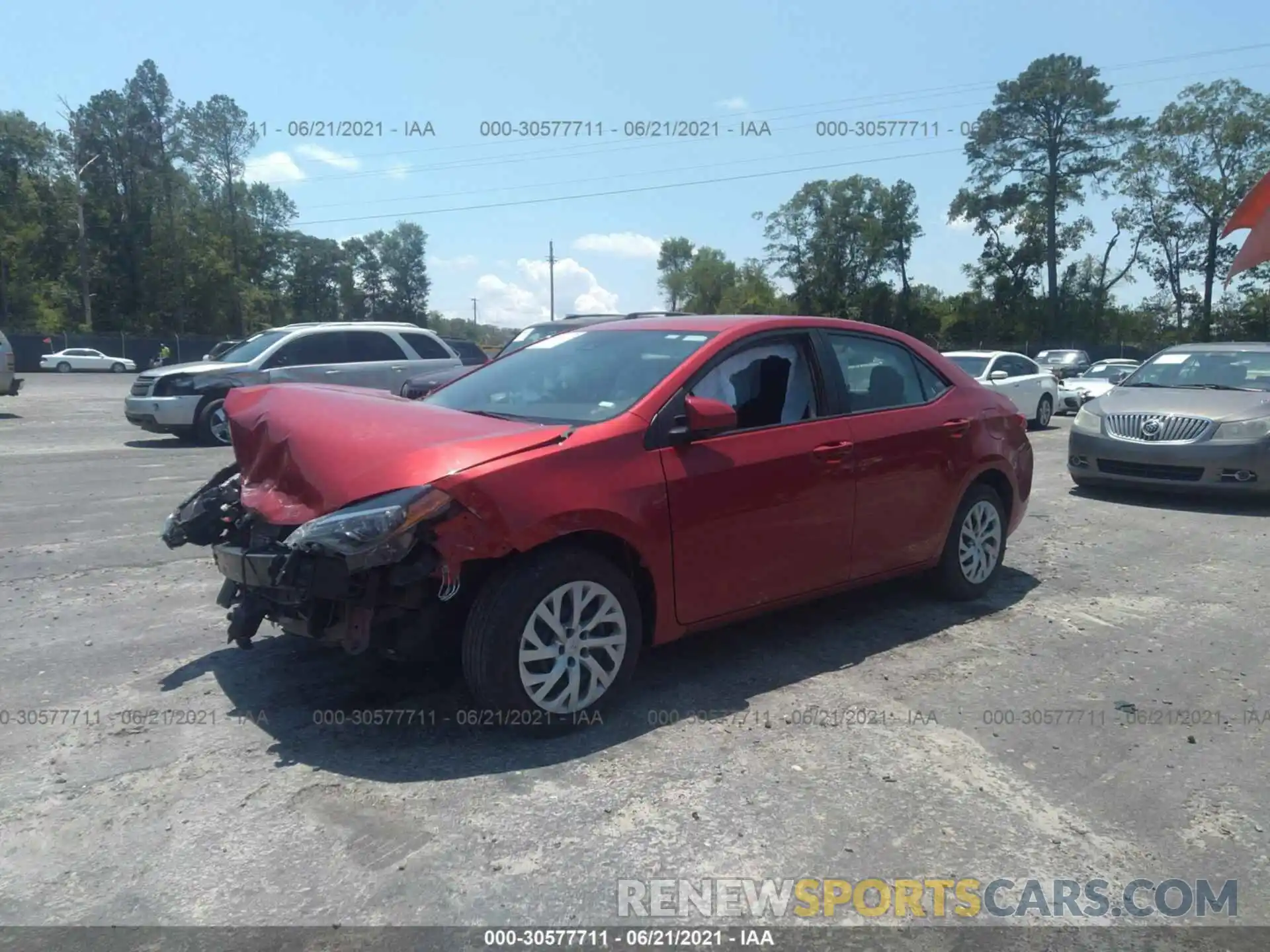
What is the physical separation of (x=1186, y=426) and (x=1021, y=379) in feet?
27.4

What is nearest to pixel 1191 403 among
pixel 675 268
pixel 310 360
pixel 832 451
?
pixel 832 451

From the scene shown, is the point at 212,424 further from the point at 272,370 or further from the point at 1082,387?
the point at 1082,387

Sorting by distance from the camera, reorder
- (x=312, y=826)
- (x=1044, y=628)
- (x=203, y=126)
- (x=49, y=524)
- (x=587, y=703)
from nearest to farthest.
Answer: (x=312, y=826)
(x=587, y=703)
(x=1044, y=628)
(x=49, y=524)
(x=203, y=126)

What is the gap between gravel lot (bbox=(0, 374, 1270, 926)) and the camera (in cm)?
307

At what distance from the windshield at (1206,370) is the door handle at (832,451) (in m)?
6.95

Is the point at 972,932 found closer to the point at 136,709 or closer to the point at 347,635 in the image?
the point at 347,635

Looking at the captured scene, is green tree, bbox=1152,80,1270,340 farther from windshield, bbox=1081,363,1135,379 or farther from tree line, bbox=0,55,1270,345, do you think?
windshield, bbox=1081,363,1135,379

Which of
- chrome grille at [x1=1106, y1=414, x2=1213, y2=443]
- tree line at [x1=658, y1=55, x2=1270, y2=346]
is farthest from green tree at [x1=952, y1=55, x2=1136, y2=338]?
chrome grille at [x1=1106, y1=414, x2=1213, y2=443]

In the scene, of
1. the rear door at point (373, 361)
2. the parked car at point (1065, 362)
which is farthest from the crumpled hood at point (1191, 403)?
the parked car at point (1065, 362)

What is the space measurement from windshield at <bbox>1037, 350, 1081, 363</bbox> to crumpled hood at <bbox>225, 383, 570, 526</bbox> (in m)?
36.0

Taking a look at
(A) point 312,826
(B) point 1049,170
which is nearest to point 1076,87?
(B) point 1049,170

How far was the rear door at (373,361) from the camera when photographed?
47.2 feet

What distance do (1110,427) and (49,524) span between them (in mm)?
9529

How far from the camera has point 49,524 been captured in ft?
26.1
